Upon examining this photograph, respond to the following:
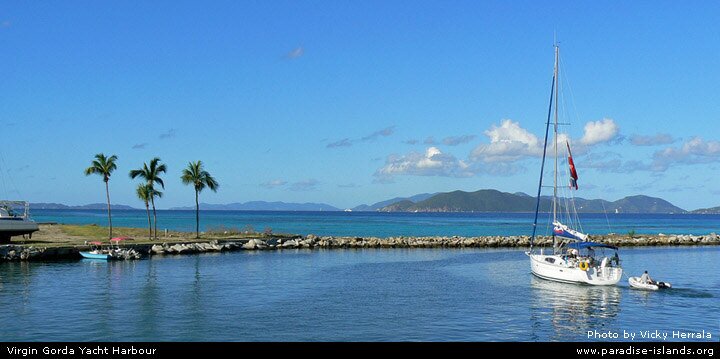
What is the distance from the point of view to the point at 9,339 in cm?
2811

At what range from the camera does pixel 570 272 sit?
49.8m

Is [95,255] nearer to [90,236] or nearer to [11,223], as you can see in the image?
[11,223]

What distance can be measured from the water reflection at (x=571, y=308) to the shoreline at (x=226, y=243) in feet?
131

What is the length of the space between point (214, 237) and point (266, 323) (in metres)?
57.5

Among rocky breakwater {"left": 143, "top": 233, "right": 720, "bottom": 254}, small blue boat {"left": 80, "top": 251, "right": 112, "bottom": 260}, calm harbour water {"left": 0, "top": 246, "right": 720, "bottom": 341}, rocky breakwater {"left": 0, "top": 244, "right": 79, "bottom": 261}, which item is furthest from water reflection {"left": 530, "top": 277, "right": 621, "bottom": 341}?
rocky breakwater {"left": 0, "top": 244, "right": 79, "bottom": 261}

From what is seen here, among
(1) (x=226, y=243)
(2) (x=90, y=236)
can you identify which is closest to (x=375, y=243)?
(1) (x=226, y=243)

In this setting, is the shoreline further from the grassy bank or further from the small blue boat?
the small blue boat

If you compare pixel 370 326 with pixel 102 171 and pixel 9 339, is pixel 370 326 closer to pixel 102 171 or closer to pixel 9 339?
pixel 9 339

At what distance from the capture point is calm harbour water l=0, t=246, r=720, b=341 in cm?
3048

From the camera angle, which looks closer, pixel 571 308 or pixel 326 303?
pixel 571 308

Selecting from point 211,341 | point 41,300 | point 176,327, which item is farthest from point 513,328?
point 41,300

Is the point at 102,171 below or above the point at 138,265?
above

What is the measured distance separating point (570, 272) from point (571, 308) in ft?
38.2

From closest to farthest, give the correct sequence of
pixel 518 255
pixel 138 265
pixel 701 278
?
1. pixel 701 278
2. pixel 138 265
3. pixel 518 255
